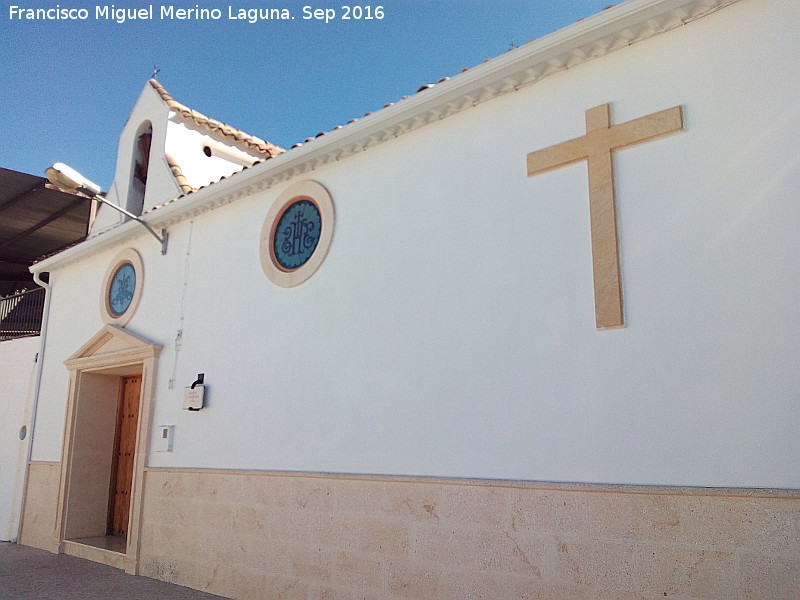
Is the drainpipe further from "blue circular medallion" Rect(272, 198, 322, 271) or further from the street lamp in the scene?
"blue circular medallion" Rect(272, 198, 322, 271)

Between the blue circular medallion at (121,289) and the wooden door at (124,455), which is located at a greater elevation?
the blue circular medallion at (121,289)

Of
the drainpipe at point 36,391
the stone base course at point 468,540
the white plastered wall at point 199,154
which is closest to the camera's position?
the stone base course at point 468,540

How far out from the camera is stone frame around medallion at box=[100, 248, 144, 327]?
8844 millimetres

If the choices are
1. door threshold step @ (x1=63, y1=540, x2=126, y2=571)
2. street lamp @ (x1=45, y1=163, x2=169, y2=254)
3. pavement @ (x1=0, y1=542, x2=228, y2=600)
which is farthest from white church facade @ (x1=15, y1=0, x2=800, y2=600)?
street lamp @ (x1=45, y1=163, x2=169, y2=254)

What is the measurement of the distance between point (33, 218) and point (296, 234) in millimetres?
9522

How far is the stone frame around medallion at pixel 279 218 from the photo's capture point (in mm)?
6515

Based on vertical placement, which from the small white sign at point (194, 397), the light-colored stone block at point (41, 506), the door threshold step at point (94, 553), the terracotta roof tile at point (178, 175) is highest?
the terracotta roof tile at point (178, 175)

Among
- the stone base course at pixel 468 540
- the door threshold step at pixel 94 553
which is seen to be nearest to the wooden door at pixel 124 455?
the door threshold step at pixel 94 553

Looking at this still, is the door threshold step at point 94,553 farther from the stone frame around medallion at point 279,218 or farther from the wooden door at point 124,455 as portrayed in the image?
the stone frame around medallion at point 279,218

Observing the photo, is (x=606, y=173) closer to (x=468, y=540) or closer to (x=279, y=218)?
(x=468, y=540)

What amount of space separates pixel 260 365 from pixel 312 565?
2.03m

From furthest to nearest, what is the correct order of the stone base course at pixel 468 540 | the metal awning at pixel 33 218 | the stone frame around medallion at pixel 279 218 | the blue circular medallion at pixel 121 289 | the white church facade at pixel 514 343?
1. the metal awning at pixel 33 218
2. the blue circular medallion at pixel 121 289
3. the stone frame around medallion at pixel 279 218
4. the white church facade at pixel 514 343
5. the stone base course at pixel 468 540

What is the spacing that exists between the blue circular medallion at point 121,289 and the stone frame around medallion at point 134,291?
40 millimetres

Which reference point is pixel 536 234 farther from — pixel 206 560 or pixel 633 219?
pixel 206 560
